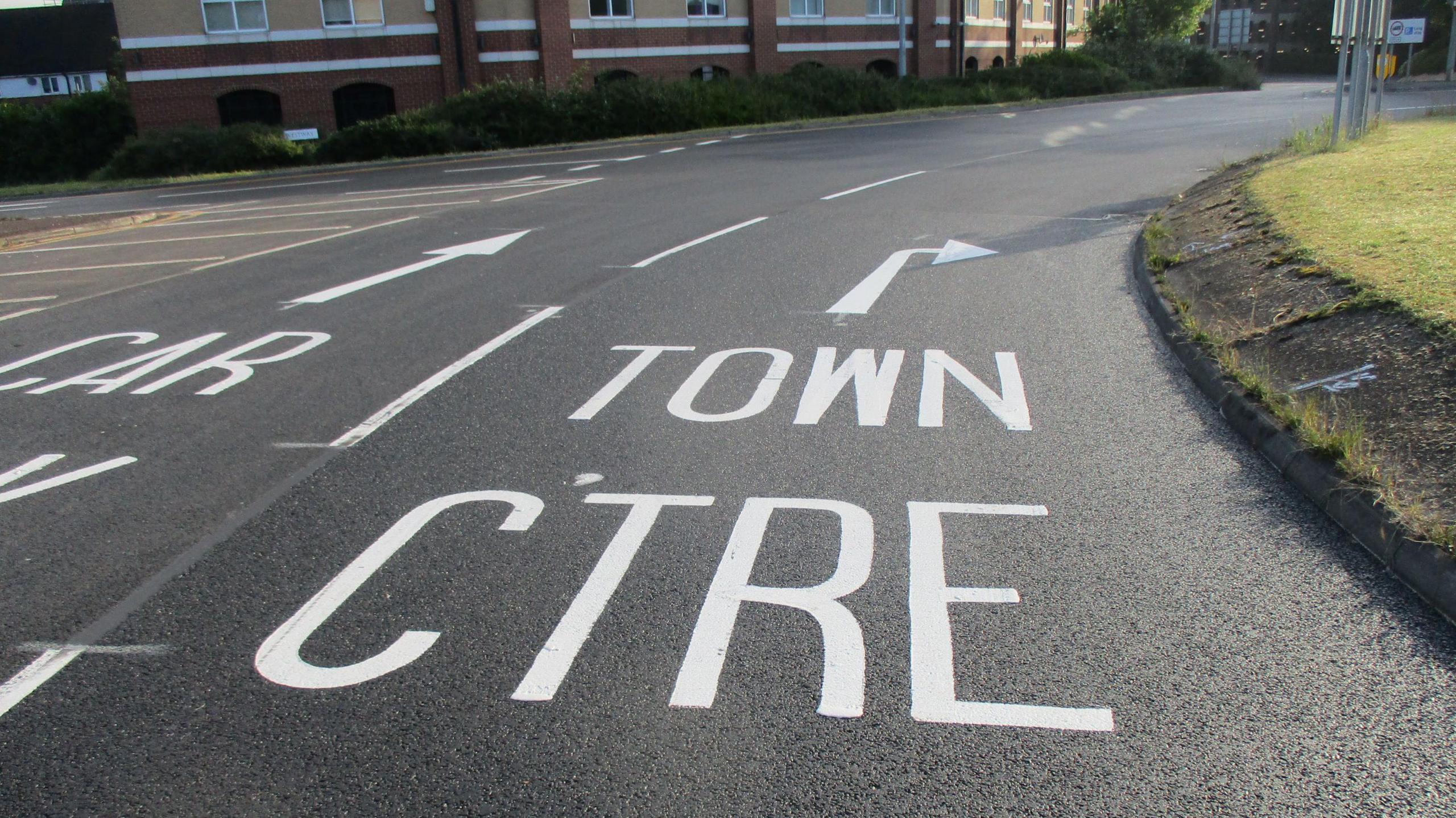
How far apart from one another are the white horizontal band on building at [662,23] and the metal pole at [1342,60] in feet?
91.2

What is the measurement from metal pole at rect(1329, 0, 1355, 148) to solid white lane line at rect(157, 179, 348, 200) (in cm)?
1834

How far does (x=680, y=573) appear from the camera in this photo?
4.72 metres

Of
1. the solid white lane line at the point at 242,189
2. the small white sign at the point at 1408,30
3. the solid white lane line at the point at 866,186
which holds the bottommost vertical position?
the solid white lane line at the point at 242,189

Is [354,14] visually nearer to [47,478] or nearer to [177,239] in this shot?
[177,239]

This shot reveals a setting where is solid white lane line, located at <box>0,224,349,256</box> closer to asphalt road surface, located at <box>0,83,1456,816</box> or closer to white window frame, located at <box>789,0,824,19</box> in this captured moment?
asphalt road surface, located at <box>0,83,1456,816</box>

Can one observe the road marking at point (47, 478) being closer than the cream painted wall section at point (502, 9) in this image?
Yes

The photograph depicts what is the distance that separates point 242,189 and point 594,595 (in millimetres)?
22807

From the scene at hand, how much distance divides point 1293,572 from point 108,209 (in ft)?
72.4

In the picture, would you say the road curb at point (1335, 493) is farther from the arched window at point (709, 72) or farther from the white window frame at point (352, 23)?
the arched window at point (709, 72)

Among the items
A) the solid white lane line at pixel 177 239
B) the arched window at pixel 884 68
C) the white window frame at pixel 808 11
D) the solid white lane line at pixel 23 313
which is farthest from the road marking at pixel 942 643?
the arched window at pixel 884 68

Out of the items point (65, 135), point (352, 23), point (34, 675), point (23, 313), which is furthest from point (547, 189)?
point (65, 135)

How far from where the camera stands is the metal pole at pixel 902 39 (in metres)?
42.3

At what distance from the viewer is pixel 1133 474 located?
573cm

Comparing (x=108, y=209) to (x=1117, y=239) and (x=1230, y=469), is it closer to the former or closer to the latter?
(x=1117, y=239)
